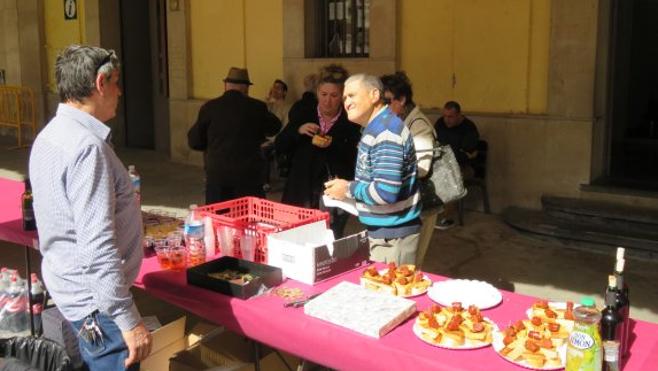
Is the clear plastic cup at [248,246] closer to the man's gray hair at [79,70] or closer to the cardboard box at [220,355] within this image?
the cardboard box at [220,355]

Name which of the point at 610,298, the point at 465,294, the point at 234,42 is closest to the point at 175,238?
the point at 465,294

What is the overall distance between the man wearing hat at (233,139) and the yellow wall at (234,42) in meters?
4.87

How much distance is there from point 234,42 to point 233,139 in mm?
5836

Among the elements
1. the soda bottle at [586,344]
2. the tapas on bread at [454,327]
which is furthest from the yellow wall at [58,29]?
the soda bottle at [586,344]

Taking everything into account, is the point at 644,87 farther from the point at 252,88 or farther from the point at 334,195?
the point at 334,195

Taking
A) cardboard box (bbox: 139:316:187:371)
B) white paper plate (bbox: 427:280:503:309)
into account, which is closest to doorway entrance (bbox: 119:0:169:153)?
cardboard box (bbox: 139:316:187:371)

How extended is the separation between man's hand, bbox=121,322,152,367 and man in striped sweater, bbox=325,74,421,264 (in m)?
1.42

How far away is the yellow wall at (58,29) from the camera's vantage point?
13.7 metres

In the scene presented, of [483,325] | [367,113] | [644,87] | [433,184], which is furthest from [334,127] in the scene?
[644,87]

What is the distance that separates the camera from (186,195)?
941 cm

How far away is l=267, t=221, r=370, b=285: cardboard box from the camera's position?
10.8ft

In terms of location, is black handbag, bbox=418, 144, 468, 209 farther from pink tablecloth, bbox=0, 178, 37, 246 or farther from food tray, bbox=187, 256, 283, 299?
pink tablecloth, bbox=0, 178, 37, 246

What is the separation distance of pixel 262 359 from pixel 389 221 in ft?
3.11

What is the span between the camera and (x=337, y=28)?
9797 millimetres
